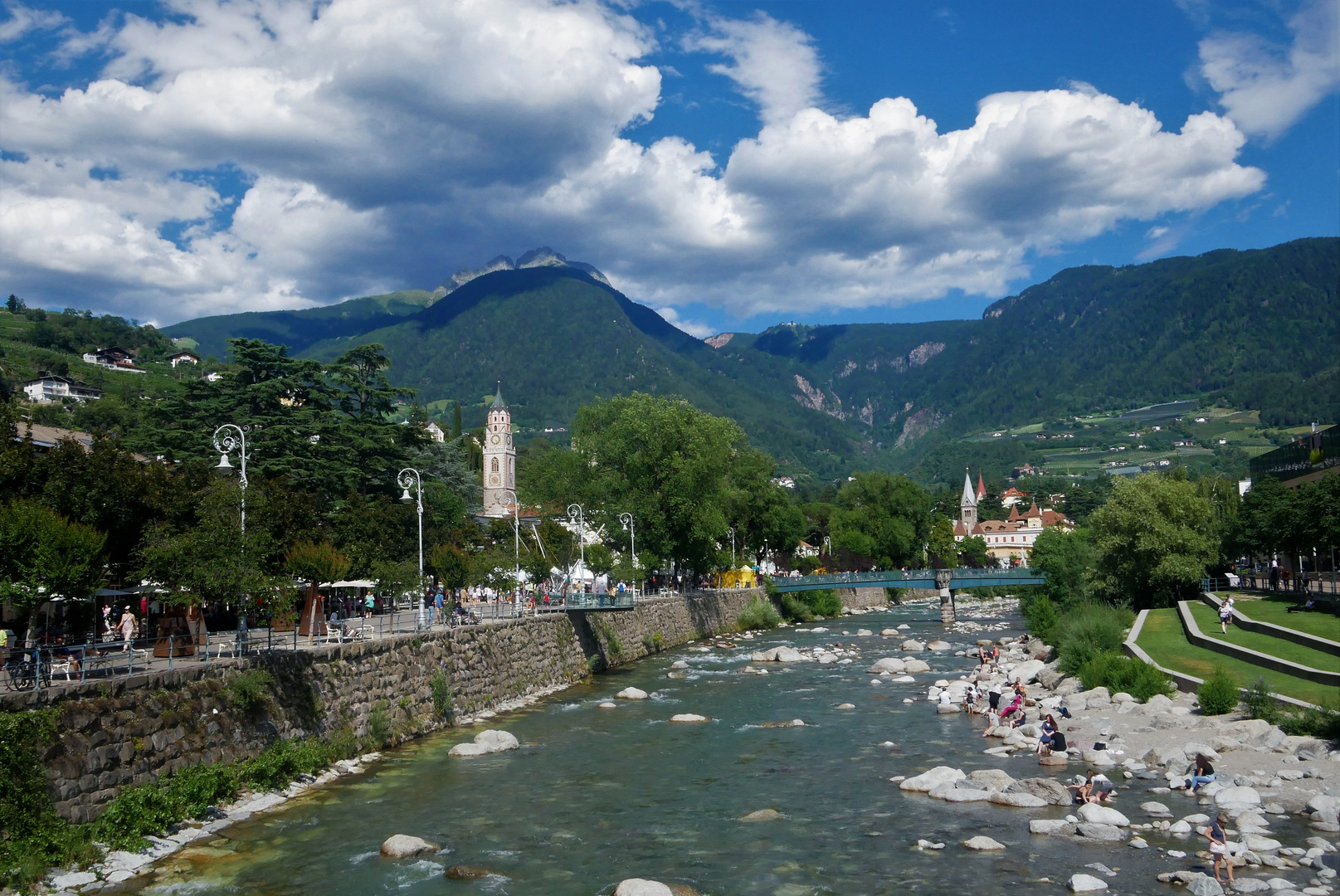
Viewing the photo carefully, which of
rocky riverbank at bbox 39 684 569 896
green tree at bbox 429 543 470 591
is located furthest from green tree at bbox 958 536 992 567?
rocky riverbank at bbox 39 684 569 896

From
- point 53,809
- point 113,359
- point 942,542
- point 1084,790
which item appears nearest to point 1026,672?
point 1084,790

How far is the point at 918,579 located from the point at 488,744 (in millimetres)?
64670

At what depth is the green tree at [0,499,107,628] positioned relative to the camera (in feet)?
58.5

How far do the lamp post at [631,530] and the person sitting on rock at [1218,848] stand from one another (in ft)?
139

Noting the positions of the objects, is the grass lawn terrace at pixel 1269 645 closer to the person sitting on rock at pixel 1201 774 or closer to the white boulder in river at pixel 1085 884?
the person sitting on rock at pixel 1201 774

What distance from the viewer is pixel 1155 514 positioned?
166ft

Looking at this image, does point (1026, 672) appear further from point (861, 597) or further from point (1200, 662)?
point (861, 597)

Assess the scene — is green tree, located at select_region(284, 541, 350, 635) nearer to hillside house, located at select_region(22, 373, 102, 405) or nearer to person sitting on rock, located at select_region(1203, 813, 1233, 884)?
person sitting on rock, located at select_region(1203, 813, 1233, 884)

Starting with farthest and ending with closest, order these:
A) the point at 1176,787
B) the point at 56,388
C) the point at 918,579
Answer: the point at 56,388, the point at 918,579, the point at 1176,787

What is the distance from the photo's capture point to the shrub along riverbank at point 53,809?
14359 millimetres

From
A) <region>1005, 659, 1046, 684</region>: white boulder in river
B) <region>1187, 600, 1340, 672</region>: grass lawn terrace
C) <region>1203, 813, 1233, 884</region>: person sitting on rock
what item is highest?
<region>1187, 600, 1340, 672</region>: grass lawn terrace

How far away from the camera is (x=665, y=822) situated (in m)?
19.5

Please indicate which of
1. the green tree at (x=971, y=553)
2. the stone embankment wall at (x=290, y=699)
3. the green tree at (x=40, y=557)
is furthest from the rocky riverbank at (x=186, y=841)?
the green tree at (x=971, y=553)

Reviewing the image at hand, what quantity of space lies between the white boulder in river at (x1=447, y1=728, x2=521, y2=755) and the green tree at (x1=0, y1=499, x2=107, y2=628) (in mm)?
10549
